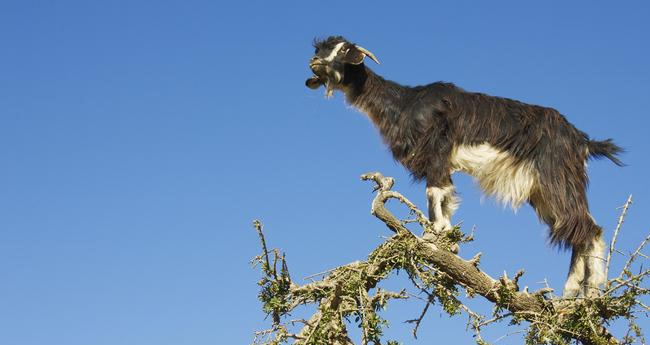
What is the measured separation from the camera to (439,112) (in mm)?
6727

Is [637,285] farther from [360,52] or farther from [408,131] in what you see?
[360,52]

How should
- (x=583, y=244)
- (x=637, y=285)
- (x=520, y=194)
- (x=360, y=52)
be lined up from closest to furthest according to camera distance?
1. (x=637, y=285)
2. (x=583, y=244)
3. (x=520, y=194)
4. (x=360, y=52)

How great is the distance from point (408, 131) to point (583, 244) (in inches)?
62.8

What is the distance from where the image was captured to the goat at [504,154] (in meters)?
6.14

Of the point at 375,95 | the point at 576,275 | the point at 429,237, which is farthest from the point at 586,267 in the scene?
the point at 375,95

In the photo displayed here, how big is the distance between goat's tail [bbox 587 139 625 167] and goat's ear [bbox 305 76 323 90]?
2.24m

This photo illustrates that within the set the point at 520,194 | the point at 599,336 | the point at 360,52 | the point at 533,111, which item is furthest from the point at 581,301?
the point at 360,52

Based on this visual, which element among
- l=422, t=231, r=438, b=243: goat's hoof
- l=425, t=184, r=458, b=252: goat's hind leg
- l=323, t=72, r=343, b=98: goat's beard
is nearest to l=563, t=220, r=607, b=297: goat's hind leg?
l=425, t=184, r=458, b=252: goat's hind leg

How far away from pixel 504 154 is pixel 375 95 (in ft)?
4.13

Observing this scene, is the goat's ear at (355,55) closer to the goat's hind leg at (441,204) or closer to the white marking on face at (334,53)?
the white marking on face at (334,53)

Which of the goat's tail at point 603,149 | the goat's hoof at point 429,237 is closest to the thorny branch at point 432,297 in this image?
the goat's hoof at point 429,237

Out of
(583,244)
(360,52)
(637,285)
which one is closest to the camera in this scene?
(637,285)

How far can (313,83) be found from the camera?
729cm

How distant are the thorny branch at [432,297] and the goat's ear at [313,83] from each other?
7.19 ft
